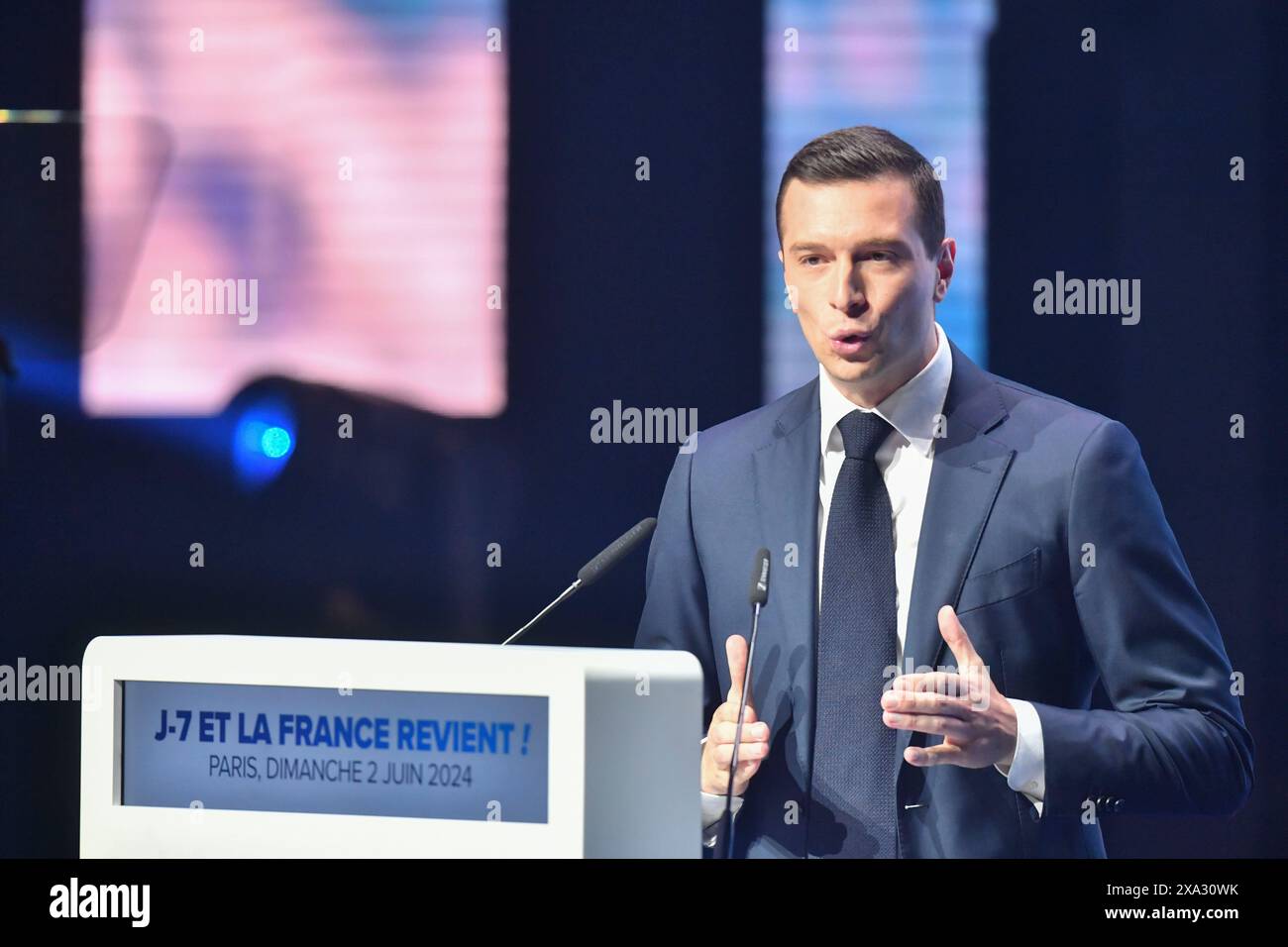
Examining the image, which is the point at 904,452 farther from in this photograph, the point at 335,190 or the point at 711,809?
the point at 335,190

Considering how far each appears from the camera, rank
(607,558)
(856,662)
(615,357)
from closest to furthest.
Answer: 1. (607,558)
2. (856,662)
3. (615,357)

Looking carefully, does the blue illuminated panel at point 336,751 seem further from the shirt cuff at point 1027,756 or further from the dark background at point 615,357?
the dark background at point 615,357

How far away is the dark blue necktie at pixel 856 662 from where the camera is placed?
227cm

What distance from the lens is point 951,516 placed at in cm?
234

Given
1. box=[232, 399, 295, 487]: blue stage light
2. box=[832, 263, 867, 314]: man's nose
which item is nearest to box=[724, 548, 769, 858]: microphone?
box=[832, 263, 867, 314]: man's nose

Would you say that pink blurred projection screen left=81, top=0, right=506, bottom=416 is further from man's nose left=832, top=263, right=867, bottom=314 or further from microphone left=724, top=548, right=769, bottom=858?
microphone left=724, top=548, right=769, bottom=858

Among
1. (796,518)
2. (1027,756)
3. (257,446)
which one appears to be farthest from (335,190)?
(1027,756)

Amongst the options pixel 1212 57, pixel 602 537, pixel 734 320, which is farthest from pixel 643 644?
pixel 1212 57

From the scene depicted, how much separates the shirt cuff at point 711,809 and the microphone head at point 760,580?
32cm

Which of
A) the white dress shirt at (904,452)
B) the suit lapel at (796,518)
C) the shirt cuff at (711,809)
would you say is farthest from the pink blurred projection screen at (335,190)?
the shirt cuff at (711,809)

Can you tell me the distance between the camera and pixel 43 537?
3064 millimetres

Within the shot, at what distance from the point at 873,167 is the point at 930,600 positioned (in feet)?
2.62

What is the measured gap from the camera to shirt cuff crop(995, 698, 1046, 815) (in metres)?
2.11
